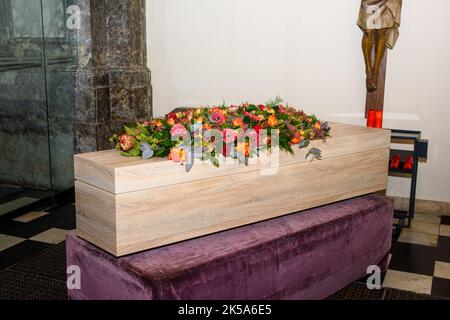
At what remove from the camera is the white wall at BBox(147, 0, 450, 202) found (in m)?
4.47

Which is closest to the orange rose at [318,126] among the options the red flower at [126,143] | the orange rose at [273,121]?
the orange rose at [273,121]

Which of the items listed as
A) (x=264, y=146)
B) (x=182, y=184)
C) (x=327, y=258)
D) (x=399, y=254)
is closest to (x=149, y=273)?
(x=182, y=184)

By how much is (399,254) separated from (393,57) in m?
1.73

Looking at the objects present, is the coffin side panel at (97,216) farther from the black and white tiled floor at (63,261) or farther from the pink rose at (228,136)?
the black and white tiled floor at (63,261)

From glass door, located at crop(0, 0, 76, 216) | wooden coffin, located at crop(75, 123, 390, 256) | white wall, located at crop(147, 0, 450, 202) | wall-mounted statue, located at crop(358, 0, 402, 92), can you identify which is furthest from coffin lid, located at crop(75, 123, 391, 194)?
glass door, located at crop(0, 0, 76, 216)

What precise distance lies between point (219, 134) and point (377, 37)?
2.34 m

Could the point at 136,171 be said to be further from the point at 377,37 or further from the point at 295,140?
the point at 377,37

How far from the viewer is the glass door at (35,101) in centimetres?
450

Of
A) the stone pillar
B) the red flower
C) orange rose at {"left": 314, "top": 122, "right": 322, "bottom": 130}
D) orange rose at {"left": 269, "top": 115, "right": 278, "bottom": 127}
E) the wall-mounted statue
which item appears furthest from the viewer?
the stone pillar

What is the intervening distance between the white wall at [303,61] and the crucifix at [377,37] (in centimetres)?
11

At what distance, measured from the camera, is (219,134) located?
261 cm

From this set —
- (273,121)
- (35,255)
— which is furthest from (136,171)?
(35,255)

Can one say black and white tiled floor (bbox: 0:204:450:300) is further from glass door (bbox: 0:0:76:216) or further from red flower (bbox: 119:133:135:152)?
red flower (bbox: 119:133:135:152)

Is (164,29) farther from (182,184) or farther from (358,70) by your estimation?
(182,184)
